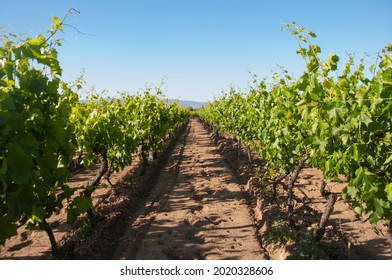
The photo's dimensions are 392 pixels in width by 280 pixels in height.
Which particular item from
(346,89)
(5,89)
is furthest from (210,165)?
(5,89)

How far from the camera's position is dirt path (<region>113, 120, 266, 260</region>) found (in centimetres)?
532

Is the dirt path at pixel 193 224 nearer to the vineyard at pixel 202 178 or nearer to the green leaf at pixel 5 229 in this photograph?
the vineyard at pixel 202 178

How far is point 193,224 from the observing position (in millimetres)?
6516

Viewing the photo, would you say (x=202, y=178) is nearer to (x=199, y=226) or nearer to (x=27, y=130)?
(x=199, y=226)

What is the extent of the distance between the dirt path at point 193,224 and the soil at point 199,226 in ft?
0.06

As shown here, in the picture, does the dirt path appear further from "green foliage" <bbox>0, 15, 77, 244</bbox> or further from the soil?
"green foliage" <bbox>0, 15, 77, 244</bbox>

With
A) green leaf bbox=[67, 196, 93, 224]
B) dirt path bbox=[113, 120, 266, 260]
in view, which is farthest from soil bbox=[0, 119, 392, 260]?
green leaf bbox=[67, 196, 93, 224]

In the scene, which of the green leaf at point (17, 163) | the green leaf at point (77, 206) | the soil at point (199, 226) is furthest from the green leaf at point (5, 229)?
the soil at point (199, 226)

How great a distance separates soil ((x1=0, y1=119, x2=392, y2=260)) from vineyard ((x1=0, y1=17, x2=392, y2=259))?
3cm

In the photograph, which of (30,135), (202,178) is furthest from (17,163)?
(202,178)

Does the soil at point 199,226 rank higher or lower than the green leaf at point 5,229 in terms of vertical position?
lower

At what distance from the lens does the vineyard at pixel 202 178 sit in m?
2.96

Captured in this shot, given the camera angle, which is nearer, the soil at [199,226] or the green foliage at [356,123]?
the green foliage at [356,123]

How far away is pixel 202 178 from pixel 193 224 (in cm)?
383
